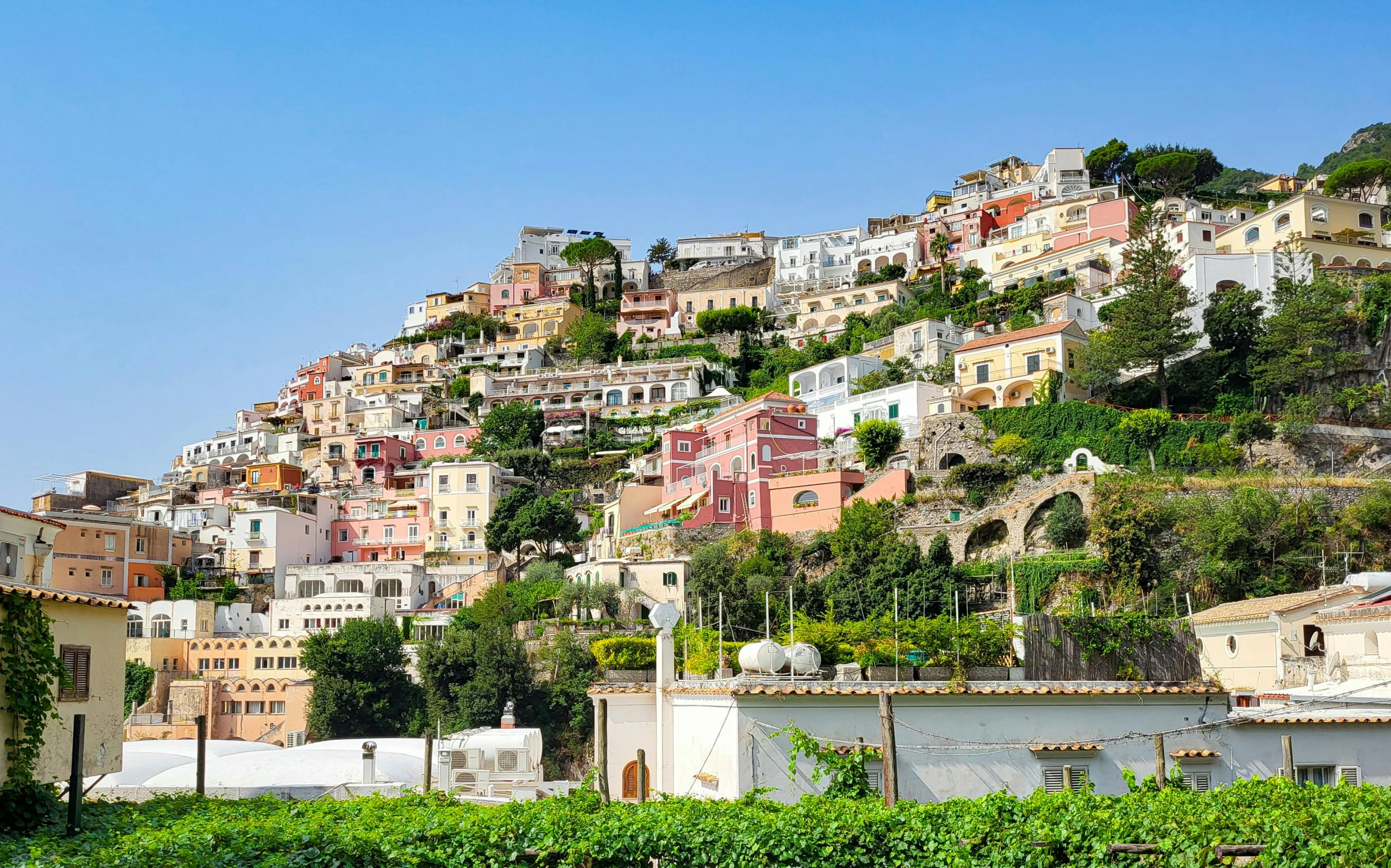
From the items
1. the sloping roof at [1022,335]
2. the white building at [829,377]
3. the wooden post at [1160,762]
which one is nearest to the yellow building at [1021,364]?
the sloping roof at [1022,335]

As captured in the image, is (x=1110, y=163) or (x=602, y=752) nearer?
(x=602, y=752)

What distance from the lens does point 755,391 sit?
288ft

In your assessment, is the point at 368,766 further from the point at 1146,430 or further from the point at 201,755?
the point at 1146,430

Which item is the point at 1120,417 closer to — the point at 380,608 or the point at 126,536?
the point at 380,608

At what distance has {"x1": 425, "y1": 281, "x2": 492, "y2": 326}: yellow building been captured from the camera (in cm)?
11338

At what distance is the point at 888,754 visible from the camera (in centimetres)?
1630

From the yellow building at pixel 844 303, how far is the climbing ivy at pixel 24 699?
8015 cm

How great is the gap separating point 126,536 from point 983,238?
224ft

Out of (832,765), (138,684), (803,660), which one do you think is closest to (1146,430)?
(803,660)

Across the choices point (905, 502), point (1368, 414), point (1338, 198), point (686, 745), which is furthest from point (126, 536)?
point (1338, 198)

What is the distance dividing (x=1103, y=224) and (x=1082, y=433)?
1416 inches

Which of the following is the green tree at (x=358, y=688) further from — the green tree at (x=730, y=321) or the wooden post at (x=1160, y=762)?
the green tree at (x=730, y=321)

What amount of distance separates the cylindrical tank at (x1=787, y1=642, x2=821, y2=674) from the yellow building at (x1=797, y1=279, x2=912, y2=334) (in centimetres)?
7549

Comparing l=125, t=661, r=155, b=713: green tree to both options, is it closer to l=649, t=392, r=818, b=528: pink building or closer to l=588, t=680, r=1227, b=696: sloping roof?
l=649, t=392, r=818, b=528: pink building
